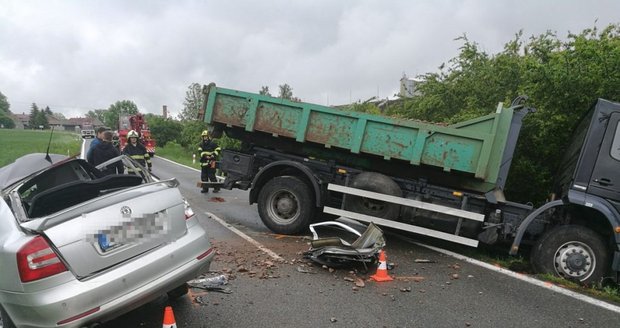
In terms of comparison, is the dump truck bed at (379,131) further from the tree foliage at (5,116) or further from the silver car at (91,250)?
the tree foliage at (5,116)

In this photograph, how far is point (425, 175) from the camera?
6.32 metres

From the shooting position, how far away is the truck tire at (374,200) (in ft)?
20.2

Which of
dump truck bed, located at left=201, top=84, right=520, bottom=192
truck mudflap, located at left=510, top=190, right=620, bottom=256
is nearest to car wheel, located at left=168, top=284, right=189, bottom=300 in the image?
dump truck bed, located at left=201, top=84, right=520, bottom=192

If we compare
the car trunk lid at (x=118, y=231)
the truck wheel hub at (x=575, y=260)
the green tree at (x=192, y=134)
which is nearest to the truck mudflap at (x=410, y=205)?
the truck wheel hub at (x=575, y=260)

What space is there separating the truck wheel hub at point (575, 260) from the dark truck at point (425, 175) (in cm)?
1

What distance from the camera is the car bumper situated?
8.83ft

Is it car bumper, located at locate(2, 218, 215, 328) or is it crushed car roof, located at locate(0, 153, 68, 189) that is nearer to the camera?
car bumper, located at locate(2, 218, 215, 328)

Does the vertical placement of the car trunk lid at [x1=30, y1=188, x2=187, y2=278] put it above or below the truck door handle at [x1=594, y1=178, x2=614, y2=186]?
below

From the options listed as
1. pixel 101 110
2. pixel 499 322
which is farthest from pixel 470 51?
pixel 101 110

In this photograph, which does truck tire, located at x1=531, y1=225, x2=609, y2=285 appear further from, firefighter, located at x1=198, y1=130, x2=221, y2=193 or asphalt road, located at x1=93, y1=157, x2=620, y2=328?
firefighter, located at x1=198, y1=130, x2=221, y2=193

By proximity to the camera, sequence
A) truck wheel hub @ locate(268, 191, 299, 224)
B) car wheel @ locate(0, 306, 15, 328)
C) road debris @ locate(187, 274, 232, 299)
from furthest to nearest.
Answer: truck wheel hub @ locate(268, 191, 299, 224) < road debris @ locate(187, 274, 232, 299) < car wheel @ locate(0, 306, 15, 328)

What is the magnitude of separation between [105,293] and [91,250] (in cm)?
31

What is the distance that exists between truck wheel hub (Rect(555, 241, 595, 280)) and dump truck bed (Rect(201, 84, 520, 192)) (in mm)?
1202

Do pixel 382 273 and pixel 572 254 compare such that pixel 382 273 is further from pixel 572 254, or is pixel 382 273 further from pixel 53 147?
pixel 53 147
